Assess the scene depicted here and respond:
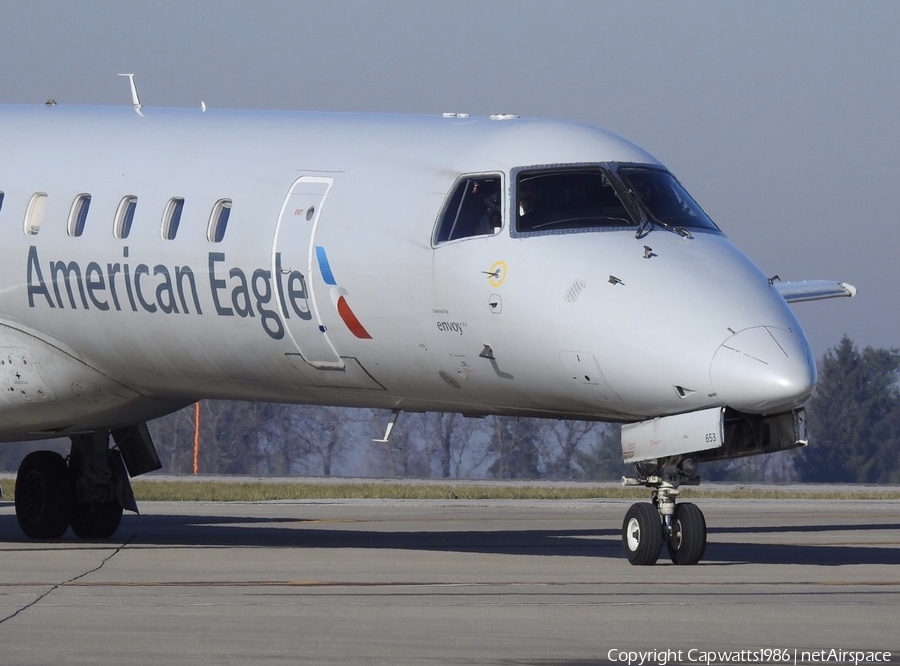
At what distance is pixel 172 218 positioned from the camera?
2083cm

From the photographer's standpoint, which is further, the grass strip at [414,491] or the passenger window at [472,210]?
the grass strip at [414,491]

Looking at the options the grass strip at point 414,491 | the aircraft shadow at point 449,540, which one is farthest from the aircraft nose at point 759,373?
the grass strip at point 414,491

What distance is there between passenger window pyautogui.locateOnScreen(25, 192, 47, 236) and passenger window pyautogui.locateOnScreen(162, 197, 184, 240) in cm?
196

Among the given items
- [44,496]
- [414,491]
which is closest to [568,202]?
[44,496]

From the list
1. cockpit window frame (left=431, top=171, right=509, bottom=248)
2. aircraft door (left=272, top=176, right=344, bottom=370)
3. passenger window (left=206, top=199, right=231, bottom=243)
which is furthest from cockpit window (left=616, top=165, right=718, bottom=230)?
passenger window (left=206, top=199, right=231, bottom=243)

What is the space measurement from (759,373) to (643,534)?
2617 millimetres

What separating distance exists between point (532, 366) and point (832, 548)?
826 centimetres

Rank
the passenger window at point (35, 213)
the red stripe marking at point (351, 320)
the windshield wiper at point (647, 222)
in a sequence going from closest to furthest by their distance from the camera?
the windshield wiper at point (647, 222)
the red stripe marking at point (351, 320)
the passenger window at point (35, 213)

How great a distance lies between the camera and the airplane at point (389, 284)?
1708 centimetres

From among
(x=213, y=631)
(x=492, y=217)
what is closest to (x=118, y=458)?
(x=492, y=217)

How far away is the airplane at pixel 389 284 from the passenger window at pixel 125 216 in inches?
1.1

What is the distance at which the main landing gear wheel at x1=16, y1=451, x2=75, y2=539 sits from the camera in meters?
25.1

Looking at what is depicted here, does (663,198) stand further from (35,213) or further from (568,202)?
(35,213)

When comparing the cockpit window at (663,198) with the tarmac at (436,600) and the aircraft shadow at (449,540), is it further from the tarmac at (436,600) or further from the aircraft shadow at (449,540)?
the aircraft shadow at (449,540)
